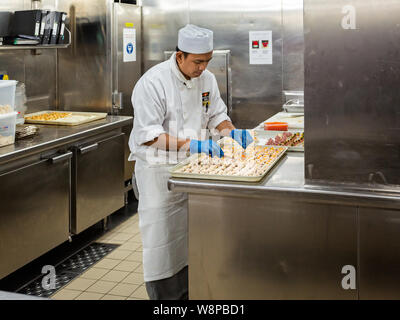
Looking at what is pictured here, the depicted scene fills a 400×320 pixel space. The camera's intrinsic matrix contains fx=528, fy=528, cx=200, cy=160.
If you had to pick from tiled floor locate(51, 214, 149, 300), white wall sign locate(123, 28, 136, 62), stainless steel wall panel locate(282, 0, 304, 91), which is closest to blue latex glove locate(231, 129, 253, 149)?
tiled floor locate(51, 214, 149, 300)

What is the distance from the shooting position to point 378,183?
221 centimetres

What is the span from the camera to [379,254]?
2221 mm

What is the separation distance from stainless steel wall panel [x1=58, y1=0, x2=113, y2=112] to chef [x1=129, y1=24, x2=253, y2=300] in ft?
6.89

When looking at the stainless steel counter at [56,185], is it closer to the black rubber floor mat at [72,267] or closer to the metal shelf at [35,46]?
the black rubber floor mat at [72,267]

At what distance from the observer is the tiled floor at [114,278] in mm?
3404

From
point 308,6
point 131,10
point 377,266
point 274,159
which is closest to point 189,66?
point 274,159

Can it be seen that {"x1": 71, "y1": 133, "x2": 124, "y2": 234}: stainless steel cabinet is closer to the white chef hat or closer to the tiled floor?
the tiled floor

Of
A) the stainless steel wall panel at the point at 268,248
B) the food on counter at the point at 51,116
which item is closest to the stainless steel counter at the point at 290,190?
the stainless steel wall panel at the point at 268,248

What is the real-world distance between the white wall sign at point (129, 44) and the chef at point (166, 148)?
2.26 m

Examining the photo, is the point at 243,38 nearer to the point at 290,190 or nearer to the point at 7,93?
the point at 7,93

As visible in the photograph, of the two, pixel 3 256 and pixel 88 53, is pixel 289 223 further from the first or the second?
pixel 88 53

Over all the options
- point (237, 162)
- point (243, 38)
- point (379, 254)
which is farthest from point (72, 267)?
point (243, 38)

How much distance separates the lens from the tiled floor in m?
3.40

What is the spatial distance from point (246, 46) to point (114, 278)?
3028mm
